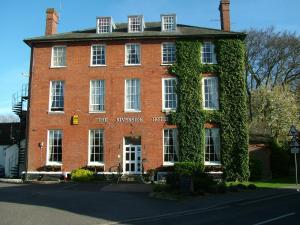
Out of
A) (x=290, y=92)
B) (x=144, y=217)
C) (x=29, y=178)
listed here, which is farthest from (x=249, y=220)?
(x=290, y=92)

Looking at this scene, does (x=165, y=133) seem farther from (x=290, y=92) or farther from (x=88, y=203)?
(x=290, y=92)

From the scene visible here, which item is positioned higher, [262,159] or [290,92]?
[290,92]

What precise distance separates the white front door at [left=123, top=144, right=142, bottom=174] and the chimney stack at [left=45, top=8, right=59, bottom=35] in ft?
37.9

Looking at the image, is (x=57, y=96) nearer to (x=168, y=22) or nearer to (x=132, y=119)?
(x=132, y=119)

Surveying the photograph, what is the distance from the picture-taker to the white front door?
29703 millimetres

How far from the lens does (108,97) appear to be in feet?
99.8

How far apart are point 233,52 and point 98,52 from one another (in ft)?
33.6

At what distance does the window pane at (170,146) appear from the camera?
29.6 metres

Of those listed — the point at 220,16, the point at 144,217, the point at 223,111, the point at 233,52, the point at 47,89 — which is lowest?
the point at 144,217

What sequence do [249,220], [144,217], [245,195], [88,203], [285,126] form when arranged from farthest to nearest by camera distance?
[285,126], [245,195], [88,203], [144,217], [249,220]

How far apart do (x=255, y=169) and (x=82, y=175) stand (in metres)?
12.8

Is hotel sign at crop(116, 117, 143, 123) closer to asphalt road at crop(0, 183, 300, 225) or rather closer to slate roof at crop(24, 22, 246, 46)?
slate roof at crop(24, 22, 246, 46)

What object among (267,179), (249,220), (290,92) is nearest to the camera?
(249,220)

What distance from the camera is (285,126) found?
42.3 meters
